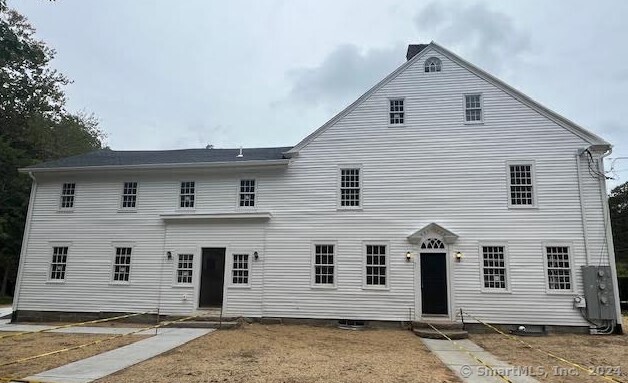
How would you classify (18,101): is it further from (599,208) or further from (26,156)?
(599,208)

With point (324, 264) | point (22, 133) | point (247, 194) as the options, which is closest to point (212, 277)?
point (247, 194)

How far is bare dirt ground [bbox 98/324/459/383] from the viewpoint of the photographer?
306 inches

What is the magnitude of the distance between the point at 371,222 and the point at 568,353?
22.7ft

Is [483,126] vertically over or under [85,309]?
over

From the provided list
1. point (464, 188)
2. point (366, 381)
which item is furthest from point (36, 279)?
point (464, 188)

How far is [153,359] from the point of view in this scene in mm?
9289

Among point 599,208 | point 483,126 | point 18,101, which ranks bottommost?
point 599,208

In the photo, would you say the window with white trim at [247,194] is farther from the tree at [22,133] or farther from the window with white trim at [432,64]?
the tree at [22,133]

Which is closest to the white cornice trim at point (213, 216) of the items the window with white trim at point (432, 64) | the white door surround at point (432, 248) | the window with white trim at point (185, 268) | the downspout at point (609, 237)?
the window with white trim at point (185, 268)

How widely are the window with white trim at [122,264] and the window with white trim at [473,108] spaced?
1349 cm

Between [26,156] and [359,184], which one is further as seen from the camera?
[26,156]

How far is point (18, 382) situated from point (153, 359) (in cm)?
254

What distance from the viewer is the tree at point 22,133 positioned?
27.9 m

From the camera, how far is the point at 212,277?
53.2ft
